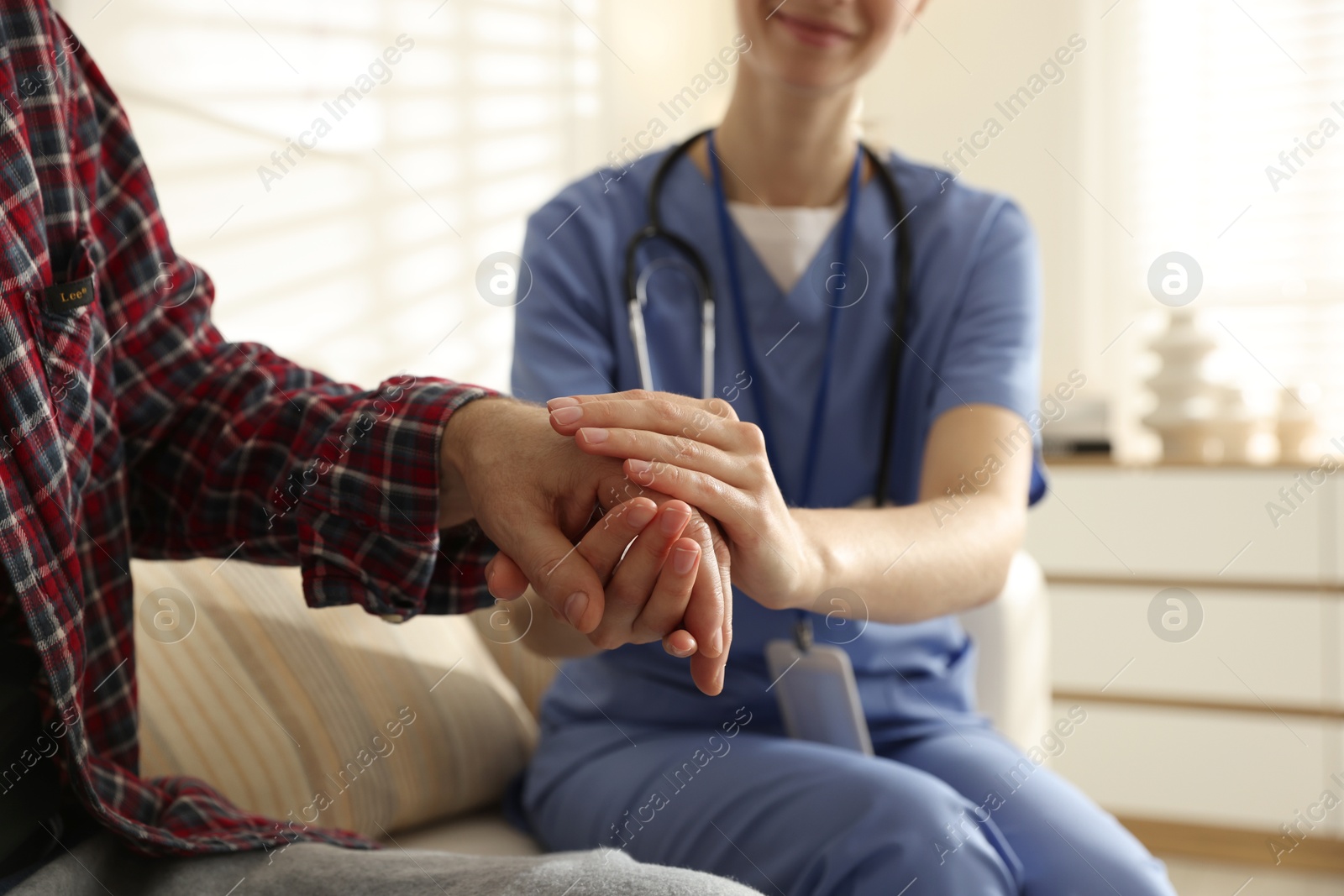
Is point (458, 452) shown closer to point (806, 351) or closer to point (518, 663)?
point (806, 351)

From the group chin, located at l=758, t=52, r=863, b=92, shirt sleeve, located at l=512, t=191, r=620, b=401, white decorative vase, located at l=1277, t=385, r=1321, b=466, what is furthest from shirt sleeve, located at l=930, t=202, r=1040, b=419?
white decorative vase, located at l=1277, t=385, r=1321, b=466

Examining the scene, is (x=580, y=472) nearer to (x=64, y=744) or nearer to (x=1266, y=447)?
(x=64, y=744)

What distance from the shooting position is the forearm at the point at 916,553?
0.71 meters

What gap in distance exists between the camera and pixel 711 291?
40.4 inches

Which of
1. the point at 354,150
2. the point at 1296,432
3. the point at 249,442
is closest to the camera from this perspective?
the point at 249,442

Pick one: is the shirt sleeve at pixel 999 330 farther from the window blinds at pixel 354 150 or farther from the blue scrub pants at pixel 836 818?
the window blinds at pixel 354 150

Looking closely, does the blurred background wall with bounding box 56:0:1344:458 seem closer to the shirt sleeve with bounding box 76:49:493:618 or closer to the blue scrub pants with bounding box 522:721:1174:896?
the shirt sleeve with bounding box 76:49:493:618

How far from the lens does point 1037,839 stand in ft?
2.66

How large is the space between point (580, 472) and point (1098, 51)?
109 inches

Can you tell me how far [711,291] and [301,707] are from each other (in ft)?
1.69

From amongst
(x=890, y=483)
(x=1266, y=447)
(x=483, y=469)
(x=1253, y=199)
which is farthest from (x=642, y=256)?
(x=1253, y=199)

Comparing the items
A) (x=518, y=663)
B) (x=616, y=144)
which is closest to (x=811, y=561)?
(x=518, y=663)

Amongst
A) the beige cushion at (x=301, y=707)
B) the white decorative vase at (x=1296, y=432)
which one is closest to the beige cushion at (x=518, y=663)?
the beige cushion at (x=301, y=707)

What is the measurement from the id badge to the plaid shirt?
0.29 m
